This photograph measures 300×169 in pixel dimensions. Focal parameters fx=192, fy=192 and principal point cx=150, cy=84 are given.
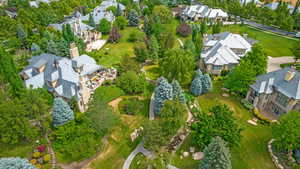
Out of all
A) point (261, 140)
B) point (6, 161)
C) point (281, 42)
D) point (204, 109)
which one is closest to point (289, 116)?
point (261, 140)

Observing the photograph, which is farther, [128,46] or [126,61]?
[128,46]

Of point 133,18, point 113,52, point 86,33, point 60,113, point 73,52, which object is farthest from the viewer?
point 133,18

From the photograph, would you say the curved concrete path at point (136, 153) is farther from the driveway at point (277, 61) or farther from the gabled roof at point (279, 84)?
the driveway at point (277, 61)

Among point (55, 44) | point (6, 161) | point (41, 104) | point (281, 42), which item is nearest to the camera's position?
point (6, 161)

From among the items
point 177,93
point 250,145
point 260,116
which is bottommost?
point 250,145

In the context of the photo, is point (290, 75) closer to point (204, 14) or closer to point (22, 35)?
point (204, 14)

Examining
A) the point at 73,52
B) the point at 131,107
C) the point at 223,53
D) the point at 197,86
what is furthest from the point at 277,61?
the point at 73,52

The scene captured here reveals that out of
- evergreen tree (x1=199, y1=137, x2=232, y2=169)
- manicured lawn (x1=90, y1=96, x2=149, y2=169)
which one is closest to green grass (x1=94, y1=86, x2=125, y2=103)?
manicured lawn (x1=90, y1=96, x2=149, y2=169)

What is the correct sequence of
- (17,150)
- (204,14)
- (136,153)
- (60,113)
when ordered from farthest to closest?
(204,14) < (60,113) < (17,150) < (136,153)

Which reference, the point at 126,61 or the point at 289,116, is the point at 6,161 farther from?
the point at 289,116
